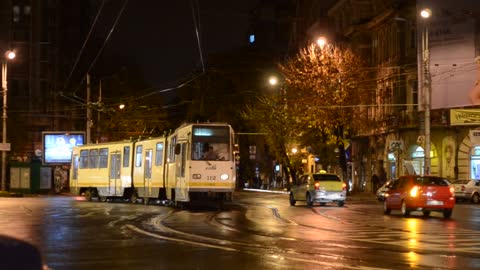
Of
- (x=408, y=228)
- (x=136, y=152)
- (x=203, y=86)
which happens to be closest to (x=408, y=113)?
(x=136, y=152)

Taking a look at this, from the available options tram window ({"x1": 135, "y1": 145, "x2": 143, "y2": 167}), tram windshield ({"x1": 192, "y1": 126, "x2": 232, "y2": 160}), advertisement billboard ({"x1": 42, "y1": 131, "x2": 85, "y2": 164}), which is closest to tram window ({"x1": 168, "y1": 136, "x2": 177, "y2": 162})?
tram windshield ({"x1": 192, "y1": 126, "x2": 232, "y2": 160})

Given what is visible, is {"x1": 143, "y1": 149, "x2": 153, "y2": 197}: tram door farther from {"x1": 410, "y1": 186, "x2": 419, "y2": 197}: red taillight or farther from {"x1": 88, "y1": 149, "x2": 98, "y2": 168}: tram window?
{"x1": 410, "y1": 186, "x2": 419, "y2": 197}: red taillight

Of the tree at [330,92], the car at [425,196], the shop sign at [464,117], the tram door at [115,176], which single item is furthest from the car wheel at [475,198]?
the tram door at [115,176]

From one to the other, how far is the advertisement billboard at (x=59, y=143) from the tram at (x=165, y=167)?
1418 centimetres

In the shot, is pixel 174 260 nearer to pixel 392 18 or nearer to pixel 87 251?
pixel 87 251

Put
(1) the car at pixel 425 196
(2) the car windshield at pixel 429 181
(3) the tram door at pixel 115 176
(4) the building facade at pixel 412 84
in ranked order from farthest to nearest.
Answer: (4) the building facade at pixel 412 84, (3) the tram door at pixel 115 176, (2) the car windshield at pixel 429 181, (1) the car at pixel 425 196

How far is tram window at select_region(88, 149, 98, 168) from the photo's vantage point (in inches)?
1770

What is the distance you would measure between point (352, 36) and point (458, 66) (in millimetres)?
18487

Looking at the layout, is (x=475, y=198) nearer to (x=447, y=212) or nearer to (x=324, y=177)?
(x=324, y=177)

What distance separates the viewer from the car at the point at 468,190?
4394cm

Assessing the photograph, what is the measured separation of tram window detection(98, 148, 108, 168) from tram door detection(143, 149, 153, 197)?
551 centimetres

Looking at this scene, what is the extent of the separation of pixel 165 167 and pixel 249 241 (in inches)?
733

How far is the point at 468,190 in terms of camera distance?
4403 centimetres

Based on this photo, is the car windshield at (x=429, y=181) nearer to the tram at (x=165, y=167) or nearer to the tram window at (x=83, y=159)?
the tram at (x=165, y=167)
